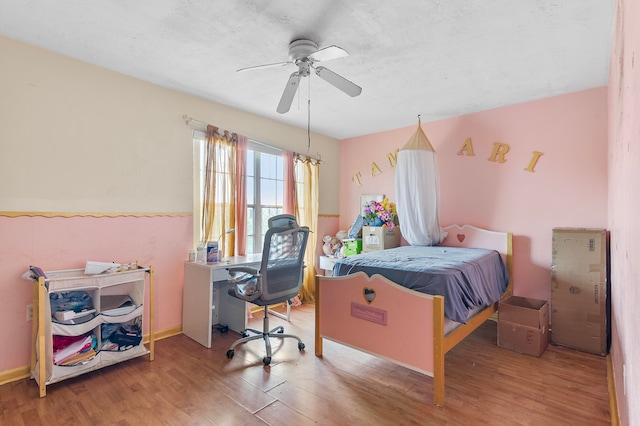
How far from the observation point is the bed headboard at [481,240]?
3.44 m

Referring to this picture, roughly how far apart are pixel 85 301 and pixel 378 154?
12.6 feet

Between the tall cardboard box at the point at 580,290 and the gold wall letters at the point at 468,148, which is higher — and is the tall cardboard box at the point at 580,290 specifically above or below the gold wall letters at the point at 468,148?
below

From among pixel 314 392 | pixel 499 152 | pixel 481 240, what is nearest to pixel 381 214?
pixel 481 240

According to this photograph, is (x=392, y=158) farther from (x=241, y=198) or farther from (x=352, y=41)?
(x=352, y=41)

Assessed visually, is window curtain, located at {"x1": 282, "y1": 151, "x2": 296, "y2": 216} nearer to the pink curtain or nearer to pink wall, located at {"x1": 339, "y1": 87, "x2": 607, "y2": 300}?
the pink curtain

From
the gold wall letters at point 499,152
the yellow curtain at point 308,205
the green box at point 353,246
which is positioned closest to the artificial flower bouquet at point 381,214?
the green box at point 353,246

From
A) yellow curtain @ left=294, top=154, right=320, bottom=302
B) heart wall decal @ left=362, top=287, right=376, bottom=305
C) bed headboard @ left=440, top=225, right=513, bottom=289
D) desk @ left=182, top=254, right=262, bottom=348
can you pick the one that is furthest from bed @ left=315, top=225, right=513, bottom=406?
yellow curtain @ left=294, top=154, right=320, bottom=302

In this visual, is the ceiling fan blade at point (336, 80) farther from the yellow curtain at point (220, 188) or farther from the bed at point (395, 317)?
the yellow curtain at point (220, 188)

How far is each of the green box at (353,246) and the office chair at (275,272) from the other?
1619 mm

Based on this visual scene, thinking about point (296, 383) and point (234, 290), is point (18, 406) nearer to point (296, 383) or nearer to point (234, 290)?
point (234, 290)

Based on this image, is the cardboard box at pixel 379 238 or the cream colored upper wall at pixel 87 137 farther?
the cardboard box at pixel 379 238

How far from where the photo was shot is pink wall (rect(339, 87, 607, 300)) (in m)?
3.05

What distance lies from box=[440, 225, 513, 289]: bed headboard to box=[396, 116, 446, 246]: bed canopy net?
278 millimetres

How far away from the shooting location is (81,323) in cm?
223
